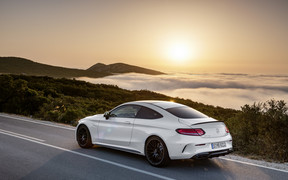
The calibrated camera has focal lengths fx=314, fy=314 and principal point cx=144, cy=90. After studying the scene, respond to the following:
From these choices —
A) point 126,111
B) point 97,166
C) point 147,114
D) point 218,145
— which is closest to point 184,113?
point 147,114

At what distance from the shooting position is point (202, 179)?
6.25m

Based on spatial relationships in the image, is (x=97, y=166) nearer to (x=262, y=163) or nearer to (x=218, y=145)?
(x=218, y=145)

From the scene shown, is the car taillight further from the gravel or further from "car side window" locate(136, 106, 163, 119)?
the gravel

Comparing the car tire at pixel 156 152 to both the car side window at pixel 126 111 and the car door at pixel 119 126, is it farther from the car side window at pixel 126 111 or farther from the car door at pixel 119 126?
the car side window at pixel 126 111

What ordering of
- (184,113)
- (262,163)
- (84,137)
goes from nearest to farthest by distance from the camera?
(184,113) < (262,163) < (84,137)

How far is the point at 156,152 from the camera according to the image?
23.6 ft

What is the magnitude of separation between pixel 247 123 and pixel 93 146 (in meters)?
5.24

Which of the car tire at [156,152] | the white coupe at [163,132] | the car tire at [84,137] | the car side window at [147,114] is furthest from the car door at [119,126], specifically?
the car tire at [156,152]

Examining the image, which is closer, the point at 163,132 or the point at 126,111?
the point at 163,132

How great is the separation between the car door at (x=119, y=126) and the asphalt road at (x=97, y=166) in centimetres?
44

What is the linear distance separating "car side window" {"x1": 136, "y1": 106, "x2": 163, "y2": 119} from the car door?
17cm

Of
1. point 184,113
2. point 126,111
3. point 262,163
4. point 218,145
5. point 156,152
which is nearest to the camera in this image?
point 218,145

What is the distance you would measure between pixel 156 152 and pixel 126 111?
1.66 metres

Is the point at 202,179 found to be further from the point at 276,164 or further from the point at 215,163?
the point at 276,164
